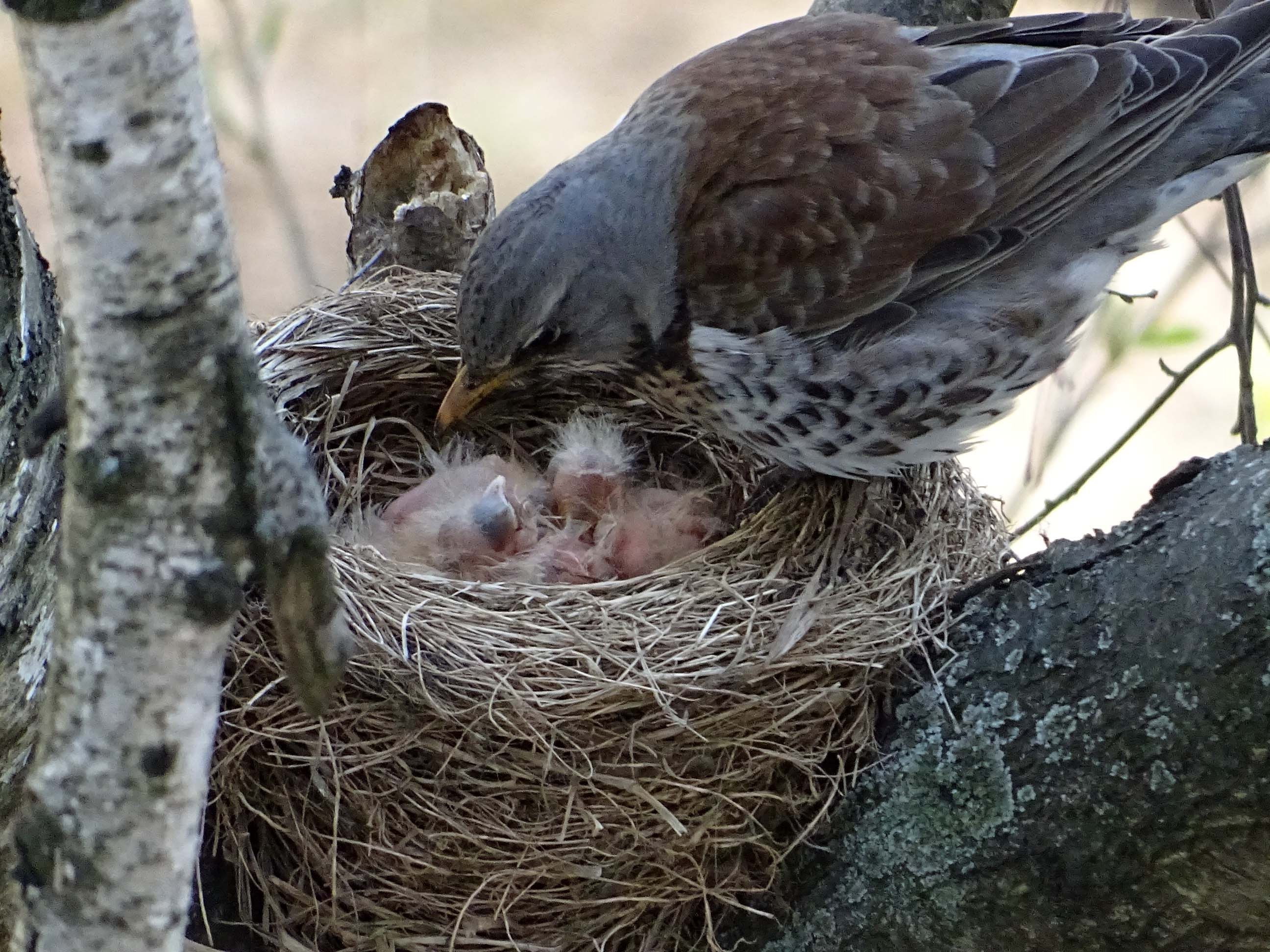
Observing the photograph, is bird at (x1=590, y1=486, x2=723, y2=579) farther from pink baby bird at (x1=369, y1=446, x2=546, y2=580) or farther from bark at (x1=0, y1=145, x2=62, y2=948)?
bark at (x1=0, y1=145, x2=62, y2=948)

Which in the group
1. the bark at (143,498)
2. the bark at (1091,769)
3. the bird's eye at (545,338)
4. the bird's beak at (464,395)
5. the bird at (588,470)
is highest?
the bark at (143,498)

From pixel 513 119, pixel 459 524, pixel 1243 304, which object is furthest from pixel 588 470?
pixel 513 119

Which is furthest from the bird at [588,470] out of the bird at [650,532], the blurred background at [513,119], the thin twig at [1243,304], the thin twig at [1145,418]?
the blurred background at [513,119]

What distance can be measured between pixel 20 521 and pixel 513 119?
499cm

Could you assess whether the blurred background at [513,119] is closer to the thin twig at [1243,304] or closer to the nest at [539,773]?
the thin twig at [1243,304]

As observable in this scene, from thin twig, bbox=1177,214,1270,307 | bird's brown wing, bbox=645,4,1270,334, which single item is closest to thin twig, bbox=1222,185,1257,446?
thin twig, bbox=1177,214,1270,307

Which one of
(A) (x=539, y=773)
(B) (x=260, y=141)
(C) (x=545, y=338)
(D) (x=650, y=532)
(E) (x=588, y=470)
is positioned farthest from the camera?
(B) (x=260, y=141)

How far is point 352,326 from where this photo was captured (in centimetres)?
251

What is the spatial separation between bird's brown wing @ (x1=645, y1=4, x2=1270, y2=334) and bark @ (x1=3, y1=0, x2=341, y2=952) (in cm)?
130

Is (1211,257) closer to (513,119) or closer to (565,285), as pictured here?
(565,285)

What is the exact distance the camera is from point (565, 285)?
2.17 meters

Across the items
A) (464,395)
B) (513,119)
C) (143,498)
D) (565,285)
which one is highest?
(513,119)

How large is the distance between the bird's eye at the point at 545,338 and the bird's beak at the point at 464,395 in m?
0.07

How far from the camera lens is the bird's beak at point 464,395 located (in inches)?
88.0
